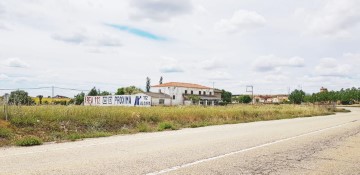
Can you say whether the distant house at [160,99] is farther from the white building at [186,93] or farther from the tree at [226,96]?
the tree at [226,96]

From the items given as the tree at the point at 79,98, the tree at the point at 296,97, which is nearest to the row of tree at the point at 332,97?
the tree at the point at 296,97

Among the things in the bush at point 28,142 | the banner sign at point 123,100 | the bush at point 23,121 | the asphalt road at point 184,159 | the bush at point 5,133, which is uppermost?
the banner sign at point 123,100

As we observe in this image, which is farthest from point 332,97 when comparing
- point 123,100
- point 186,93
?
point 123,100

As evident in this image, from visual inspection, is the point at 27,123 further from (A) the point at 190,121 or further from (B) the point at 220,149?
(A) the point at 190,121

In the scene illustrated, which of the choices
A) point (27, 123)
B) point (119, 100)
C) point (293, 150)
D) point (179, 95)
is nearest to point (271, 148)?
point (293, 150)

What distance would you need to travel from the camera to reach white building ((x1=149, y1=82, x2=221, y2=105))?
352 feet

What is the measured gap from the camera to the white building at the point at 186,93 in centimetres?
10738

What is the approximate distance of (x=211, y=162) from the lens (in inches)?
318

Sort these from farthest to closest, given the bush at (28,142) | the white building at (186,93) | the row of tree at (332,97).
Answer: the row of tree at (332,97) → the white building at (186,93) → the bush at (28,142)

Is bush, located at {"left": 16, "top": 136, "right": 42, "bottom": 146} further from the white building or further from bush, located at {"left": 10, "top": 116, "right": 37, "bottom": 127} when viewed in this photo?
the white building

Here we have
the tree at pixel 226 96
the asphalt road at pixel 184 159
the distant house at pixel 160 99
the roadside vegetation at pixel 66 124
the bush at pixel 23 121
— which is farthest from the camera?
the tree at pixel 226 96

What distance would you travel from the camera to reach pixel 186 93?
111m

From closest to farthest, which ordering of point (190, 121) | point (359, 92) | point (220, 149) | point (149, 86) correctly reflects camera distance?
point (220, 149) < point (190, 121) < point (149, 86) < point (359, 92)

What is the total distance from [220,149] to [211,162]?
2.22 meters
